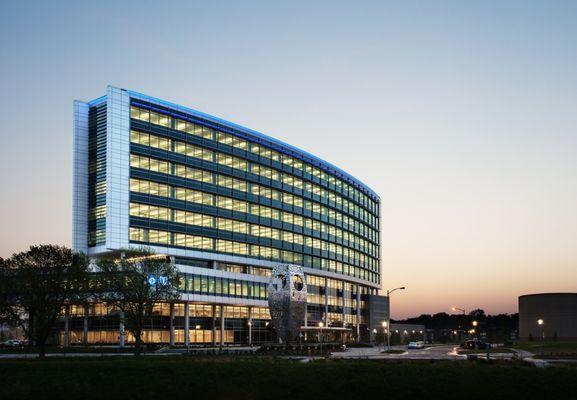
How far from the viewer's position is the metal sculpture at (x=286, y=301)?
7838cm

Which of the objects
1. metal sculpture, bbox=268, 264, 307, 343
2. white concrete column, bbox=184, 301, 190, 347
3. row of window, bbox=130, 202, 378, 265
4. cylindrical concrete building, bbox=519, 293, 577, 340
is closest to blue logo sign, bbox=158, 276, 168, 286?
metal sculpture, bbox=268, 264, 307, 343

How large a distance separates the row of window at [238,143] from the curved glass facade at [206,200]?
0.23 metres

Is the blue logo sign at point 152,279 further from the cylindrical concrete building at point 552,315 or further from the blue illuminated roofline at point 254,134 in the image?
the cylindrical concrete building at point 552,315

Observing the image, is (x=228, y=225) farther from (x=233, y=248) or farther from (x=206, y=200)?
(x=206, y=200)

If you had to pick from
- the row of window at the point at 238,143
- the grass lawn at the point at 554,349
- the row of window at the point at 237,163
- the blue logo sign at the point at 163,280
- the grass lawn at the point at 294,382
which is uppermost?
the row of window at the point at 238,143

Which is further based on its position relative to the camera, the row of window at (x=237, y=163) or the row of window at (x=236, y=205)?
the row of window at (x=237, y=163)

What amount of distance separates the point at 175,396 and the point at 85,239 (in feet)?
261

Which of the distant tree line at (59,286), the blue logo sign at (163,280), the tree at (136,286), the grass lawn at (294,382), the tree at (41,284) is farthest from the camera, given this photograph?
the blue logo sign at (163,280)

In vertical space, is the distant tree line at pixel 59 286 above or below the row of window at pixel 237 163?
below

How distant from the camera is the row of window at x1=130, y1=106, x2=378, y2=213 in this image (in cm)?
11639

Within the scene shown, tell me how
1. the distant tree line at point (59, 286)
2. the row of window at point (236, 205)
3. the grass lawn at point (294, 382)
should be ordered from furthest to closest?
the row of window at point (236, 205), the distant tree line at point (59, 286), the grass lawn at point (294, 382)

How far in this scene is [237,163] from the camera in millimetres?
133625

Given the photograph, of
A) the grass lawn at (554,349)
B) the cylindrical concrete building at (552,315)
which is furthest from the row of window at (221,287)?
the cylindrical concrete building at (552,315)

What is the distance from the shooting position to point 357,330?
175 metres
